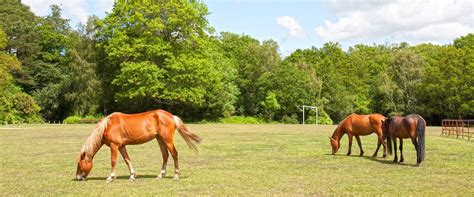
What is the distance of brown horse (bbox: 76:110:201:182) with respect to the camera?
418 inches

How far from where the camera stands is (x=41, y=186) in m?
10.0

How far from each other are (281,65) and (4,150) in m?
52.3

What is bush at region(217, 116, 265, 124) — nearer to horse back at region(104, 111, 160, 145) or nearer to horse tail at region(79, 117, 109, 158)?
horse back at region(104, 111, 160, 145)

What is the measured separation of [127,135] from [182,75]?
38692 mm

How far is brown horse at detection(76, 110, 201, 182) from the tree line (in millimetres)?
37182

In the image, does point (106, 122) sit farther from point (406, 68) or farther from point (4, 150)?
point (406, 68)

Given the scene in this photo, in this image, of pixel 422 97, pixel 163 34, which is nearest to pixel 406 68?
pixel 422 97

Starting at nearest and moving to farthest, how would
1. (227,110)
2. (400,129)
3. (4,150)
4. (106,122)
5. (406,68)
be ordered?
(106,122), (400,129), (4,150), (227,110), (406,68)

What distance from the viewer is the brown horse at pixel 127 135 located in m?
10.6

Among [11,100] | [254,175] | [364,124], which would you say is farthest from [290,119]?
[254,175]

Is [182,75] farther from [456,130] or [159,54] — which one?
[456,130]

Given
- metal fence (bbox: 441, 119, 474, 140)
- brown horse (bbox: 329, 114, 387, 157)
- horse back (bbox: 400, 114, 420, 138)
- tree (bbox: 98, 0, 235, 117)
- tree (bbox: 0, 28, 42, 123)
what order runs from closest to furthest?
horse back (bbox: 400, 114, 420, 138), brown horse (bbox: 329, 114, 387, 157), metal fence (bbox: 441, 119, 474, 140), tree (bbox: 98, 0, 235, 117), tree (bbox: 0, 28, 42, 123)

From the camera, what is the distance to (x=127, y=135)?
35.7ft

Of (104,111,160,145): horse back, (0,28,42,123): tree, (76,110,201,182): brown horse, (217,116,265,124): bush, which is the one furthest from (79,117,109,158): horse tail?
(217,116,265,124): bush
